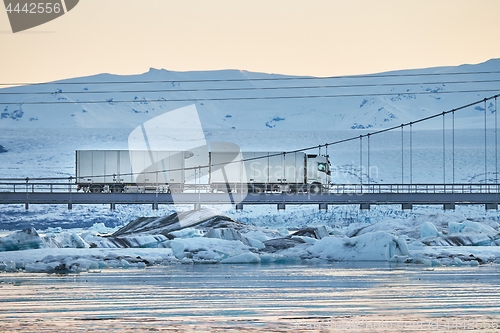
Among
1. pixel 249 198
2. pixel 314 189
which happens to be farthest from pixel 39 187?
pixel 314 189

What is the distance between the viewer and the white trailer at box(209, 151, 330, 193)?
3049 inches

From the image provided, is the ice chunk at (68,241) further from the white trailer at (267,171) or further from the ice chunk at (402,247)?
the white trailer at (267,171)

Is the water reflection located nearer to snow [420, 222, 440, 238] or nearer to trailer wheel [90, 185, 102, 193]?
snow [420, 222, 440, 238]

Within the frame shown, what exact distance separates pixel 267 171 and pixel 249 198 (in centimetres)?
1078

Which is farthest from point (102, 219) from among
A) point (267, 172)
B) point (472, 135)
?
point (472, 135)

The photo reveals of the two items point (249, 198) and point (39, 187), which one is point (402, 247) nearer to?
point (249, 198)

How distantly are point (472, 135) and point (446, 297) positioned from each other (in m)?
177

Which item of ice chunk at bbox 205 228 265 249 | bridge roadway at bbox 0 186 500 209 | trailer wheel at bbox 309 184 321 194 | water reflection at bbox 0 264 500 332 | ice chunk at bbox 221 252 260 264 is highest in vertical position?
trailer wheel at bbox 309 184 321 194

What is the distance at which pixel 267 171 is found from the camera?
78188 millimetres

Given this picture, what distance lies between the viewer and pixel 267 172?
78.1 meters

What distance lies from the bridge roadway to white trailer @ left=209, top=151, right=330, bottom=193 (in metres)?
8.83

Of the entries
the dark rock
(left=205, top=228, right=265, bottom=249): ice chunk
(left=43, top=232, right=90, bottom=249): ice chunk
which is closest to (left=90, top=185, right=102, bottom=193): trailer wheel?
(left=205, top=228, right=265, bottom=249): ice chunk

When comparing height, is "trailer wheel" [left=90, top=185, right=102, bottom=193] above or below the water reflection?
above

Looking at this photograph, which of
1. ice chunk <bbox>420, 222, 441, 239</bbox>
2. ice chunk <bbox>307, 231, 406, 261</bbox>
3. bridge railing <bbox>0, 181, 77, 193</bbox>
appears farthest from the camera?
bridge railing <bbox>0, 181, 77, 193</bbox>
